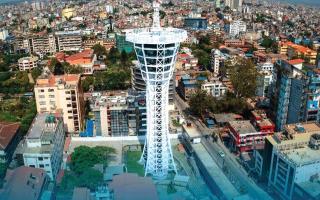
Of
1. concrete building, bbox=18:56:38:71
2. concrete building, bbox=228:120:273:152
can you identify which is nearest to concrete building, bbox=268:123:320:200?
concrete building, bbox=228:120:273:152

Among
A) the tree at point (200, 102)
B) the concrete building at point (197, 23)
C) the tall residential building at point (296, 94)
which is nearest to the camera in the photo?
the tall residential building at point (296, 94)

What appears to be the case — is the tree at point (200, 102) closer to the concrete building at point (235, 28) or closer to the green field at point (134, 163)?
the green field at point (134, 163)

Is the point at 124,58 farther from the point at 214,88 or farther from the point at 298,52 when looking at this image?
the point at 298,52

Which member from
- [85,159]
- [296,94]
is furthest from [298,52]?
[85,159]

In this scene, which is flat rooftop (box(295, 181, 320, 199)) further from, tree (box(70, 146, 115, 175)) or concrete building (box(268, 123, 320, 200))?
tree (box(70, 146, 115, 175))

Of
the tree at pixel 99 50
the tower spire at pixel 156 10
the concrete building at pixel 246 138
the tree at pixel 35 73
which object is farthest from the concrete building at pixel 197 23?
the tower spire at pixel 156 10

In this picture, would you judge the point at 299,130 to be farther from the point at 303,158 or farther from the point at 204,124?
the point at 204,124

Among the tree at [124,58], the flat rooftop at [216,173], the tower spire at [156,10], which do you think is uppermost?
the tower spire at [156,10]
